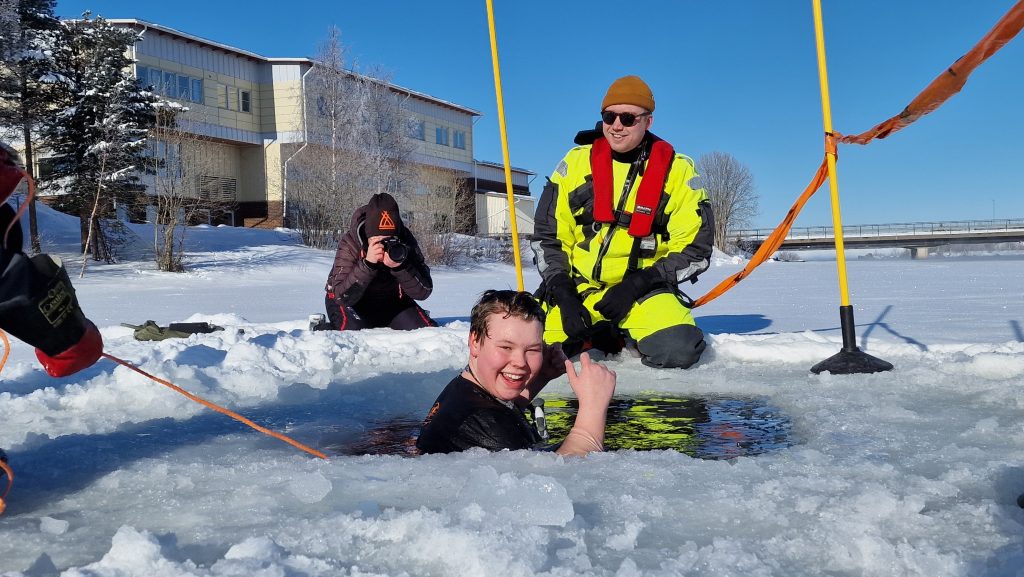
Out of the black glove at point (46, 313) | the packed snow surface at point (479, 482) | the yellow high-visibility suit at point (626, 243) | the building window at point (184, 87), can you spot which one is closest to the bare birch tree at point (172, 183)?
the building window at point (184, 87)

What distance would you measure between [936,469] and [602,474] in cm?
93

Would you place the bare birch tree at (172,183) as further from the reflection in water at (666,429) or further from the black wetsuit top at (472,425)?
the black wetsuit top at (472,425)

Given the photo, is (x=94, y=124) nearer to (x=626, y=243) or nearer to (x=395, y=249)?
(x=395, y=249)

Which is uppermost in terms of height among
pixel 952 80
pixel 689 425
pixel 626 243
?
pixel 952 80

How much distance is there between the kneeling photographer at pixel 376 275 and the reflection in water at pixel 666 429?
239 centimetres

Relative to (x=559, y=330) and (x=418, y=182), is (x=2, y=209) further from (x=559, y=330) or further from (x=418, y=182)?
(x=418, y=182)

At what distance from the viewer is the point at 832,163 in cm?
454

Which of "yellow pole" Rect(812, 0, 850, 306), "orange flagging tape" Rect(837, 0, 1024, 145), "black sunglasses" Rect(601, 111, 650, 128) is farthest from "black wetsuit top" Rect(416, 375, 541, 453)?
"yellow pole" Rect(812, 0, 850, 306)

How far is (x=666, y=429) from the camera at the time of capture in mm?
3205

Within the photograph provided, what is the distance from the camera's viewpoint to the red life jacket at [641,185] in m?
4.70

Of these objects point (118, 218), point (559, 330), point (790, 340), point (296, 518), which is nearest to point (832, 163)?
point (790, 340)

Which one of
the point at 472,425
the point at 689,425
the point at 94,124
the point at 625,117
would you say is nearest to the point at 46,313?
the point at 472,425

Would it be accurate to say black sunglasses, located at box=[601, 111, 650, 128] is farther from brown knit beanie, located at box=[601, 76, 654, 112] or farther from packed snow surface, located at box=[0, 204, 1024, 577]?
packed snow surface, located at box=[0, 204, 1024, 577]

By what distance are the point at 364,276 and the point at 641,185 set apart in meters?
2.22
